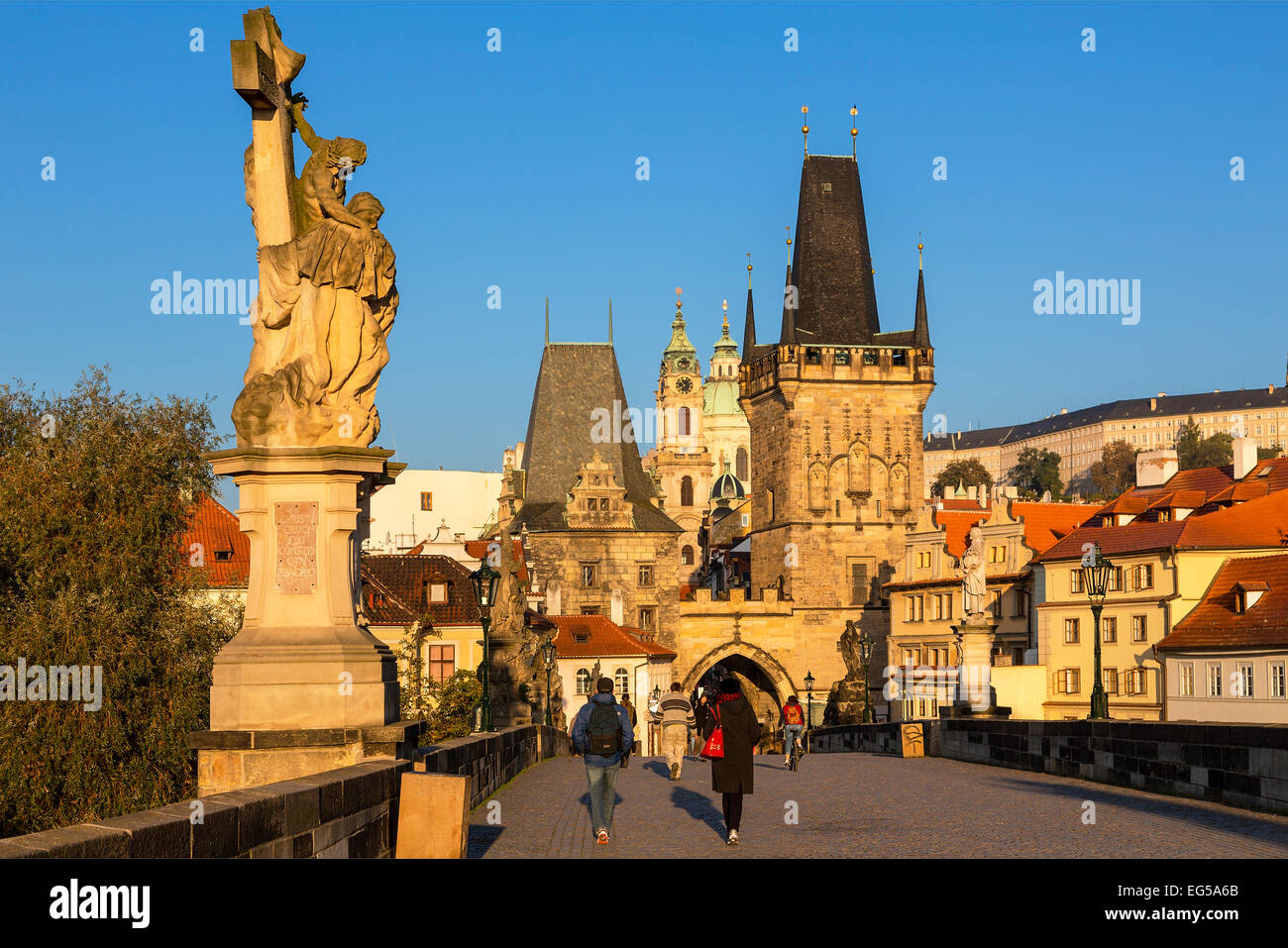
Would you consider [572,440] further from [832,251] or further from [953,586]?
[953,586]

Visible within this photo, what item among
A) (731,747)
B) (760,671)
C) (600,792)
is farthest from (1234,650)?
(760,671)

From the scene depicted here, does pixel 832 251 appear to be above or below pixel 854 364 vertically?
above

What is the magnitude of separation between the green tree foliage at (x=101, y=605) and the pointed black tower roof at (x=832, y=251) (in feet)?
224

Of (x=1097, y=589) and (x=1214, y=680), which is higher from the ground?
(x=1097, y=589)

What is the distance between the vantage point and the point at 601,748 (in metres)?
13.2

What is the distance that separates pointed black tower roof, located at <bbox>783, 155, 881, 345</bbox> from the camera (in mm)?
91750

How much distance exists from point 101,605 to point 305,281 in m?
13.5

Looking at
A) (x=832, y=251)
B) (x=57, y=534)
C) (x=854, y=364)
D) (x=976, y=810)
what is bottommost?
(x=976, y=810)

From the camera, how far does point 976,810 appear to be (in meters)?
15.7

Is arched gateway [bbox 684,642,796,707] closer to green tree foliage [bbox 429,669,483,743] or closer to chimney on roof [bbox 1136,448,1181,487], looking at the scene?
chimney on roof [bbox 1136,448,1181,487]
